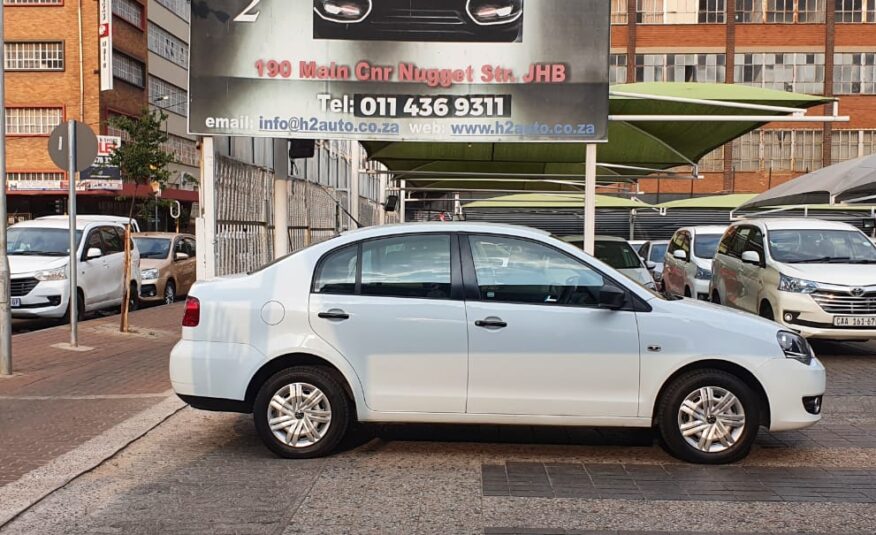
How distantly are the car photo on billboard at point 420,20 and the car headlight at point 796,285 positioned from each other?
454 centimetres

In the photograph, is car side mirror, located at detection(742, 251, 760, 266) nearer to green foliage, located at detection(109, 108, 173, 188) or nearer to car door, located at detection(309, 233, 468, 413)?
car door, located at detection(309, 233, 468, 413)

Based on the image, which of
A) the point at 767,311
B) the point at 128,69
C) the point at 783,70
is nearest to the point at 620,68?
the point at 783,70

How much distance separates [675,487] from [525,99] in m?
6.06

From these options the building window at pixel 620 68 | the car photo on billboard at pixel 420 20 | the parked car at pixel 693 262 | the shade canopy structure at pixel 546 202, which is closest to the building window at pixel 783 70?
the building window at pixel 620 68

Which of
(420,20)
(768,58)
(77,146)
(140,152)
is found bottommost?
(77,146)

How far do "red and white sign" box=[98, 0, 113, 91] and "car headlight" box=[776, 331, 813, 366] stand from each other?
40.6 metres

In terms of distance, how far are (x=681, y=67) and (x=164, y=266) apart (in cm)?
4445

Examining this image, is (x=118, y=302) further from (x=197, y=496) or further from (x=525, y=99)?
(x=197, y=496)

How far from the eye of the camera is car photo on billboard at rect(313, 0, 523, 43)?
1038 centimetres

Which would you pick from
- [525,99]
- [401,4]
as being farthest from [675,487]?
[401,4]

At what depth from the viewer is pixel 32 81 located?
41.5m

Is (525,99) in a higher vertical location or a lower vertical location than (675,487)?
higher

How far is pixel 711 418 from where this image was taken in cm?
579

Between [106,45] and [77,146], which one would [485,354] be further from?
[106,45]
